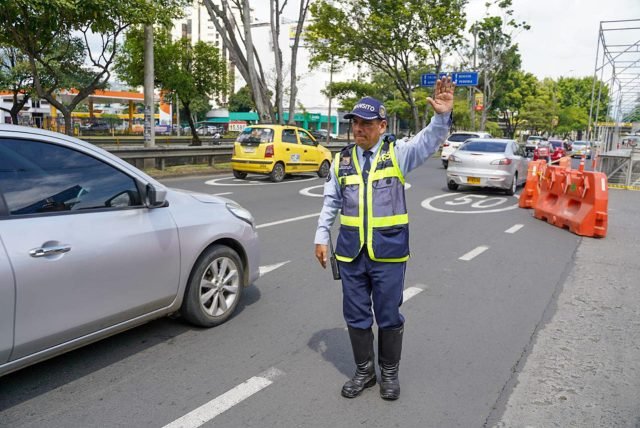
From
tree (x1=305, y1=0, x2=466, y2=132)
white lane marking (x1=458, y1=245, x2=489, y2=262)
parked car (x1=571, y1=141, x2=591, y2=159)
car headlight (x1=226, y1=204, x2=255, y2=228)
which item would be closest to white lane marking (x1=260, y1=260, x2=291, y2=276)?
car headlight (x1=226, y1=204, x2=255, y2=228)

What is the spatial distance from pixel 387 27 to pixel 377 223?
25.8 metres

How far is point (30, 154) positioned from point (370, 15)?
25.9 m

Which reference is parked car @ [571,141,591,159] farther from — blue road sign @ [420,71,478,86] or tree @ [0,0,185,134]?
tree @ [0,0,185,134]

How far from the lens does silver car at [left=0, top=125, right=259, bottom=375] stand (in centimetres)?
297

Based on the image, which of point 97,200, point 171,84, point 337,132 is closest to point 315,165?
point 97,200

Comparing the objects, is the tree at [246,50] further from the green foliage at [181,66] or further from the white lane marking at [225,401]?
the white lane marking at [225,401]

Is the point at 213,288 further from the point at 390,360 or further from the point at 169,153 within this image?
the point at 169,153

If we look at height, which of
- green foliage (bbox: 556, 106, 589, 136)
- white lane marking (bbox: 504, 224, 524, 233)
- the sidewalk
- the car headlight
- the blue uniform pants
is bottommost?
the sidewalk

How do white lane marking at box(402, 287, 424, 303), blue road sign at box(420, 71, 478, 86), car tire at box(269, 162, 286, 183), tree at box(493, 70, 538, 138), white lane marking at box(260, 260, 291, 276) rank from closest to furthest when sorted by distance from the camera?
1. white lane marking at box(402, 287, 424, 303)
2. white lane marking at box(260, 260, 291, 276)
3. car tire at box(269, 162, 286, 183)
4. blue road sign at box(420, 71, 478, 86)
5. tree at box(493, 70, 538, 138)

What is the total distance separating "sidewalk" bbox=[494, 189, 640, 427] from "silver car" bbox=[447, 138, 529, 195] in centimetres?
654

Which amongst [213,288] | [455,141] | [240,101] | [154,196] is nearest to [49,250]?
[154,196]

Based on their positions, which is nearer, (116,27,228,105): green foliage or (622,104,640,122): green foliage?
(116,27,228,105): green foliage

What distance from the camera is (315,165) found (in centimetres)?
1675

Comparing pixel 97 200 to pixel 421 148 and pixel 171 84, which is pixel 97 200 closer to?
pixel 421 148
